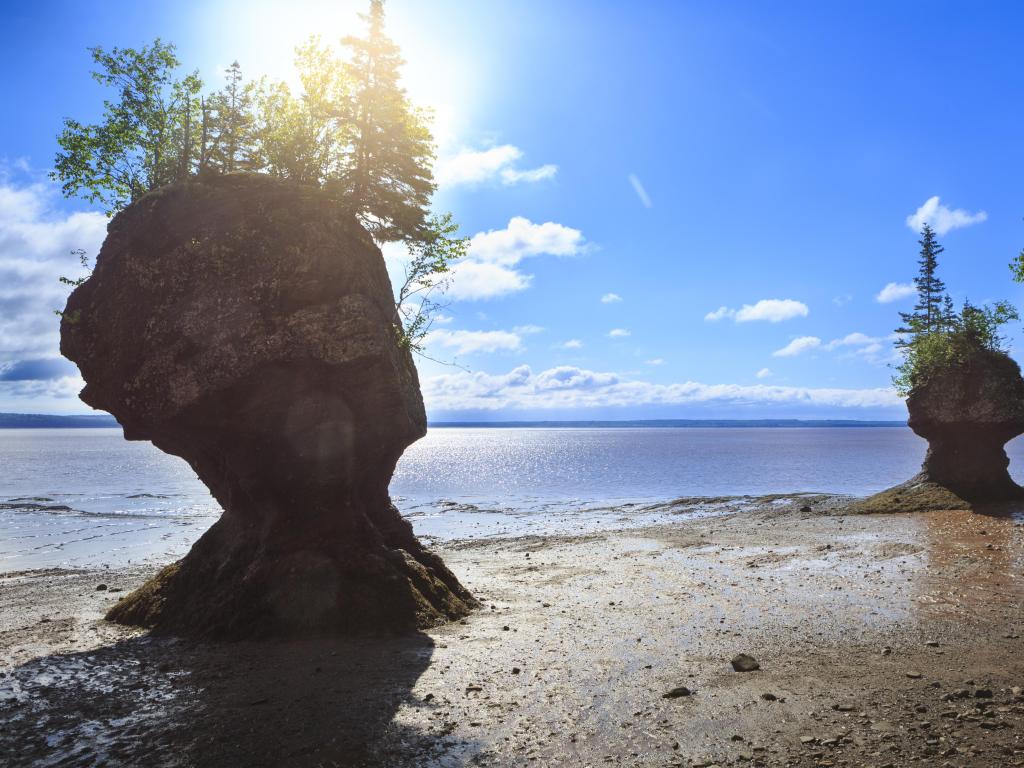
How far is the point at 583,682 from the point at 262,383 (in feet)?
35.1

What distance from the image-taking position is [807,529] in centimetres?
3297

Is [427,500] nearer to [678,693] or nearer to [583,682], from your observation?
[583,682]

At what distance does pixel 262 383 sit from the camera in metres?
16.0

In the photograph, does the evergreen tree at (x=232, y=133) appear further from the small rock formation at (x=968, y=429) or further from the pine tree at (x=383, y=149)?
the small rock formation at (x=968, y=429)

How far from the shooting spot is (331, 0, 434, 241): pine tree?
19469 millimetres

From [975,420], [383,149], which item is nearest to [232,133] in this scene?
[383,149]

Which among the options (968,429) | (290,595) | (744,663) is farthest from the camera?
(968,429)

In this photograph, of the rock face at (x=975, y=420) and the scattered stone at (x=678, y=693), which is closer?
the scattered stone at (x=678, y=693)

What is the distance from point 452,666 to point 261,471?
7844 millimetres

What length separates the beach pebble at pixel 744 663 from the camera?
11.9 metres

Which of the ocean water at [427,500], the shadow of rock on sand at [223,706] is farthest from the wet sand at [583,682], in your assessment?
the ocean water at [427,500]

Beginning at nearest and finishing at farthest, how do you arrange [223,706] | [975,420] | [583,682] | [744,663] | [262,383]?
[223,706] → [583,682] → [744,663] → [262,383] → [975,420]

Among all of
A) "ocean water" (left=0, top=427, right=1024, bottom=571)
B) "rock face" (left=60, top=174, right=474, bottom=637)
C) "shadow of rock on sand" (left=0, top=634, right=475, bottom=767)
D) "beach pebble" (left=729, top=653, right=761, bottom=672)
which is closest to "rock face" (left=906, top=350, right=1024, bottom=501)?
"ocean water" (left=0, top=427, right=1024, bottom=571)

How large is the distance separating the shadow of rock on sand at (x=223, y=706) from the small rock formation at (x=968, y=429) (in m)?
36.2
